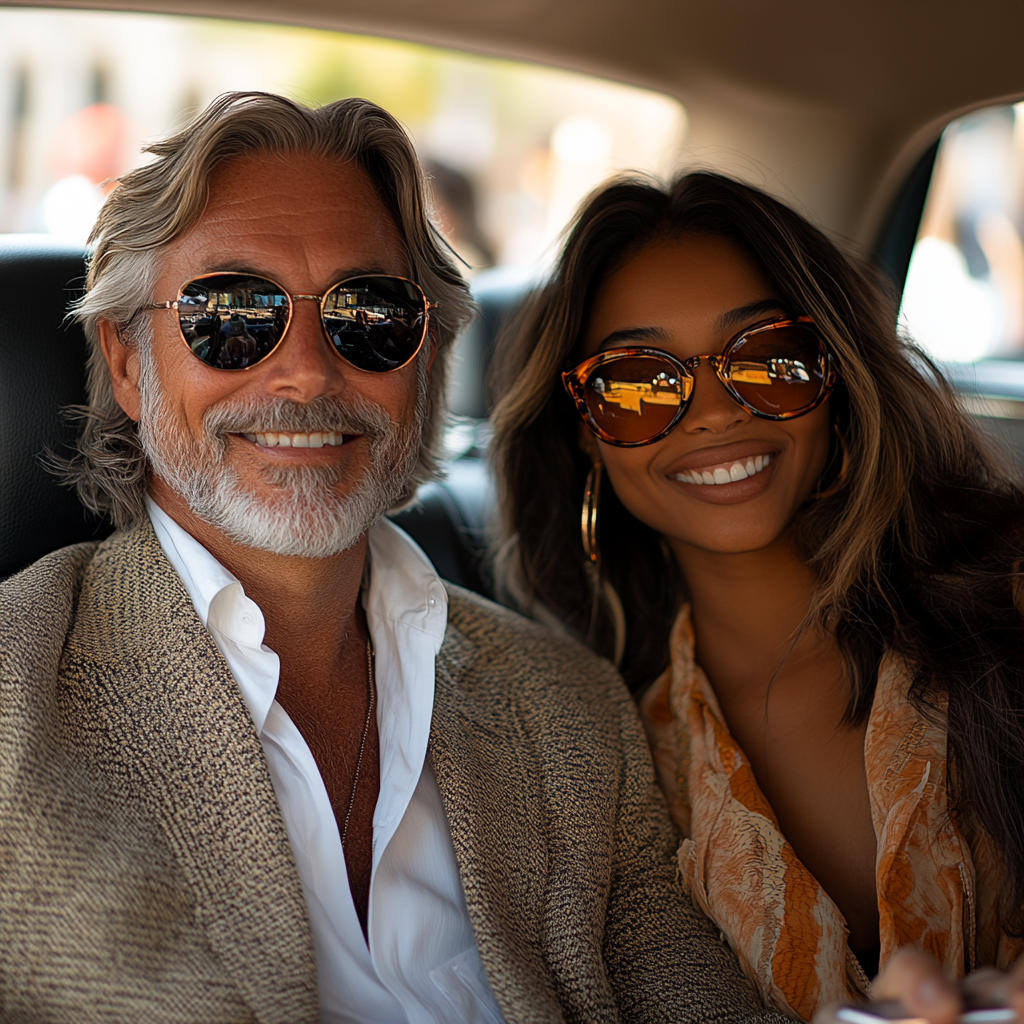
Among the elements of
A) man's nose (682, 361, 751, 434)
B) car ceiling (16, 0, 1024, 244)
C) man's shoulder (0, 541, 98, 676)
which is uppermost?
car ceiling (16, 0, 1024, 244)

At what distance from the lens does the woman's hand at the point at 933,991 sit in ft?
3.46

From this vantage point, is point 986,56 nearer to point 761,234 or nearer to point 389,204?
point 761,234

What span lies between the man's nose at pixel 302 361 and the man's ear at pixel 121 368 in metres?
0.30

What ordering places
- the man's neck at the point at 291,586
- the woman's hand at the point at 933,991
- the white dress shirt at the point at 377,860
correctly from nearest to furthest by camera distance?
1. the woman's hand at the point at 933,991
2. the white dress shirt at the point at 377,860
3. the man's neck at the point at 291,586

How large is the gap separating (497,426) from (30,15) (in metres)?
1.42

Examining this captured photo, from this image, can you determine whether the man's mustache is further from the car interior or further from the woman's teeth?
the woman's teeth

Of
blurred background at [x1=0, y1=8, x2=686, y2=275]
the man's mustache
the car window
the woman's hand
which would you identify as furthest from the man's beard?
blurred background at [x1=0, y1=8, x2=686, y2=275]

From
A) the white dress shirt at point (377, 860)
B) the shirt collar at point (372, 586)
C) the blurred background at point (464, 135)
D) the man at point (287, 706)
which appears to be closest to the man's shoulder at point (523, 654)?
the man at point (287, 706)

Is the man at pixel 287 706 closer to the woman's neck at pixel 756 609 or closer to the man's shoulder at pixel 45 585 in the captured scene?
the man's shoulder at pixel 45 585

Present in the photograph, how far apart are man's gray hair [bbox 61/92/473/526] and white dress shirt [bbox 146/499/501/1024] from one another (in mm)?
136

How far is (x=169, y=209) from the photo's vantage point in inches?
64.7

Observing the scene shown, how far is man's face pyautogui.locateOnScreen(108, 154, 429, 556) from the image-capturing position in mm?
1611

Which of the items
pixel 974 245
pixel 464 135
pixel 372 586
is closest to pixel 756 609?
pixel 372 586

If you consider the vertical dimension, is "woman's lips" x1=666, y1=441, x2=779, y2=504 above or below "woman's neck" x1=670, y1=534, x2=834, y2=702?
above
